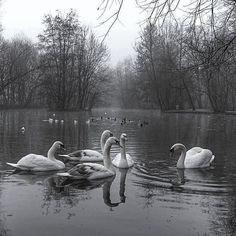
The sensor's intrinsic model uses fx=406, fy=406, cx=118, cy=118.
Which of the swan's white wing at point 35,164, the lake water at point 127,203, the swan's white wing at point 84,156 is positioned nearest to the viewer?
the lake water at point 127,203

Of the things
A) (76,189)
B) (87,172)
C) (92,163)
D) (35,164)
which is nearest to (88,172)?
(87,172)

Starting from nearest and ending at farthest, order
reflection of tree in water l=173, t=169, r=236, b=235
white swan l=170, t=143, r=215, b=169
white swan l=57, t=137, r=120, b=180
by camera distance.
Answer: reflection of tree in water l=173, t=169, r=236, b=235, white swan l=57, t=137, r=120, b=180, white swan l=170, t=143, r=215, b=169

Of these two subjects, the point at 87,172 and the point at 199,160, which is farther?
the point at 199,160

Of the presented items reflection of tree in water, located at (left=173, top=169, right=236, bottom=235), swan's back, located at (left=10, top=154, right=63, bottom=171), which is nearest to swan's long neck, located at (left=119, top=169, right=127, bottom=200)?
reflection of tree in water, located at (left=173, top=169, right=236, bottom=235)

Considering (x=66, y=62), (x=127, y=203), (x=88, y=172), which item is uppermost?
(x=66, y=62)

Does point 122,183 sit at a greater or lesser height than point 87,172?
lesser

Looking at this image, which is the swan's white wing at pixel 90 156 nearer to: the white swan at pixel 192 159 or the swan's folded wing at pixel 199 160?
the white swan at pixel 192 159

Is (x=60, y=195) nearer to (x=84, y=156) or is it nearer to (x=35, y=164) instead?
(x=35, y=164)

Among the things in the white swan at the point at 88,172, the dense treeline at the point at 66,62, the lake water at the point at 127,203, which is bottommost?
the lake water at the point at 127,203

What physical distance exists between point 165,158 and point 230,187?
4624mm

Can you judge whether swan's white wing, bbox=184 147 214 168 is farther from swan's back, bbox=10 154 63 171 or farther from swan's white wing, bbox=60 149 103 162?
swan's back, bbox=10 154 63 171

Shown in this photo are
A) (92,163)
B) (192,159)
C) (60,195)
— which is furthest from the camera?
(192,159)

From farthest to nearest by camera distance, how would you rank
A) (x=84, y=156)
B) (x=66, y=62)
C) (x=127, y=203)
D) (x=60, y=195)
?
(x=66, y=62) < (x=84, y=156) < (x=60, y=195) < (x=127, y=203)

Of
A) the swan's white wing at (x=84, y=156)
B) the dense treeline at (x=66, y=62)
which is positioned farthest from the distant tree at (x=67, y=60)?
the swan's white wing at (x=84, y=156)
